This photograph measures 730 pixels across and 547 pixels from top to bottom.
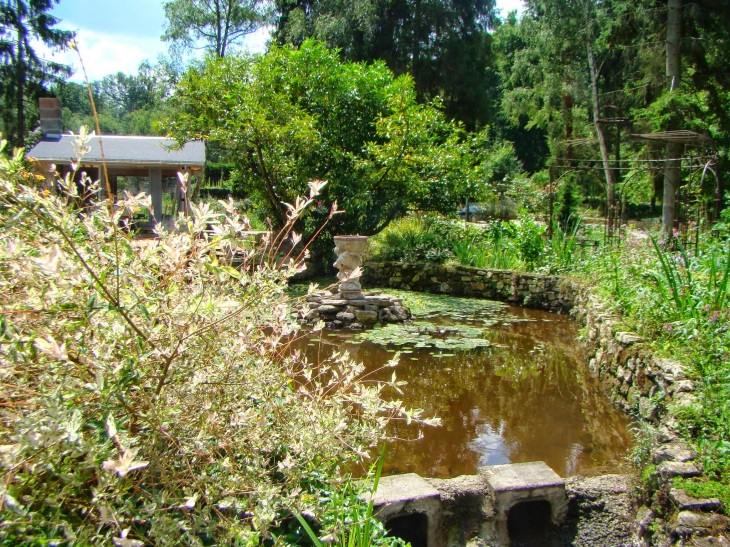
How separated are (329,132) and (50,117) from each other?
10.4 m

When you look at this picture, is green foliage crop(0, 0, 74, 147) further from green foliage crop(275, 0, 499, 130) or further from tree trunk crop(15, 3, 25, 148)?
green foliage crop(275, 0, 499, 130)

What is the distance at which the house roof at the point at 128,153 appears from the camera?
15055mm

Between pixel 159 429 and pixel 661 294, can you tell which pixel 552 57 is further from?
pixel 159 429

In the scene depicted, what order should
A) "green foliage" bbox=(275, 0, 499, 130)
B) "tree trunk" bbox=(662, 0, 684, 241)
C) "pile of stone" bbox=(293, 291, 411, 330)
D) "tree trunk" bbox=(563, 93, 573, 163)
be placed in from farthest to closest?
"green foliage" bbox=(275, 0, 499, 130) < "tree trunk" bbox=(563, 93, 573, 163) < "tree trunk" bbox=(662, 0, 684, 241) < "pile of stone" bbox=(293, 291, 411, 330)

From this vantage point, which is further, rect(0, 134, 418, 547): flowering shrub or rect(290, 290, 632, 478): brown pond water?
rect(290, 290, 632, 478): brown pond water

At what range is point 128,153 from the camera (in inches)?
623

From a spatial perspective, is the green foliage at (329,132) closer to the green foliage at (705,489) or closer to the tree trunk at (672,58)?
the tree trunk at (672,58)

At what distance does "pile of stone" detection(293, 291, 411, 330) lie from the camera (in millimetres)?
8250

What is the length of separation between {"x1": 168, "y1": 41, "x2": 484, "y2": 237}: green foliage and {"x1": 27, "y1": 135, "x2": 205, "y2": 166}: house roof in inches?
148

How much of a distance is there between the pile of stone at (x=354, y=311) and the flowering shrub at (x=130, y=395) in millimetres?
5996

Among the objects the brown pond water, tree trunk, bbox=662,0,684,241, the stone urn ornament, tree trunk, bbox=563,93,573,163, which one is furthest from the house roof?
tree trunk, bbox=563,93,573,163

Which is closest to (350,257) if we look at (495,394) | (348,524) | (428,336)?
(428,336)

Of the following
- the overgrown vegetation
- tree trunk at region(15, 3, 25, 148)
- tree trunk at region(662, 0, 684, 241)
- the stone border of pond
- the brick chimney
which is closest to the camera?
the stone border of pond

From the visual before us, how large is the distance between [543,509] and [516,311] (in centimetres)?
656
